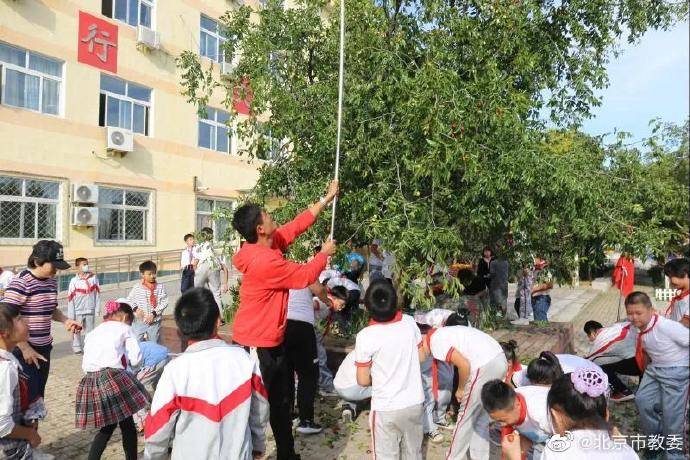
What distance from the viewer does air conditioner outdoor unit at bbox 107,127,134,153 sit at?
13508 millimetres

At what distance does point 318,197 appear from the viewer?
17.9ft

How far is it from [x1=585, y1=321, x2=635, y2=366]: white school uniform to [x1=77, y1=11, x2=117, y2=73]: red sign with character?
13768mm

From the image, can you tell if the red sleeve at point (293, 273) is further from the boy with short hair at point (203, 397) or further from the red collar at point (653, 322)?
the red collar at point (653, 322)

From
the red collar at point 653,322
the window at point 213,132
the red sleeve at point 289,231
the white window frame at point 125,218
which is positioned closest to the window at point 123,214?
the white window frame at point 125,218

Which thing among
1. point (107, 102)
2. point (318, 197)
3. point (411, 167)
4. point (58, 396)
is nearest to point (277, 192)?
point (318, 197)

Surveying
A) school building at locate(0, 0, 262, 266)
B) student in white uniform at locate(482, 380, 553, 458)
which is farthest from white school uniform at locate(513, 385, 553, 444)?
school building at locate(0, 0, 262, 266)

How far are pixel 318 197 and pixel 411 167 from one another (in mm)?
1335

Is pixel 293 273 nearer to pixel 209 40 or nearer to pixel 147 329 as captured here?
pixel 147 329

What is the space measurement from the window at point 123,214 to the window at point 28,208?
123cm

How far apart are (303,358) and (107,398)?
1.62 meters

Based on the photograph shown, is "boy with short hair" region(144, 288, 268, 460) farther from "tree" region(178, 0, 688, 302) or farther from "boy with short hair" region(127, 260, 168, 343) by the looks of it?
"boy with short hair" region(127, 260, 168, 343)

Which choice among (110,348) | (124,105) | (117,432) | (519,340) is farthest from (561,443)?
(124,105)

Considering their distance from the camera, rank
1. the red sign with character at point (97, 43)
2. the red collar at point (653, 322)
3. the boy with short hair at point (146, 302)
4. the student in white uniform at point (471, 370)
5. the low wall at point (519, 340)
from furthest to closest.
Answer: the red sign with character at point (97, 43)
the boy with short hair at point (146, 302)
the low wall at point (519, 340)
the student in white uniform at point (471, 370)
the red collar at point (653, 322)

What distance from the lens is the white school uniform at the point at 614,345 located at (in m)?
4.79
